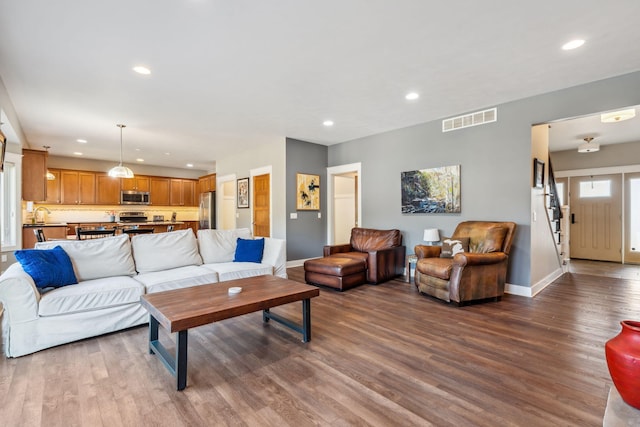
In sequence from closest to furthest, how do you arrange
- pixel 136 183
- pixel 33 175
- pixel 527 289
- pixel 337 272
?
pixel 527 289
pixel 337 272
pixel 33 175
pixel 136 183

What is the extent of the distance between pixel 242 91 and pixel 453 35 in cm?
246

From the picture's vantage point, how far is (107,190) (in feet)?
28.7

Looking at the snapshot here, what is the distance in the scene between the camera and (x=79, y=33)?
2559 mm

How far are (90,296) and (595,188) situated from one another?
31.5 feet

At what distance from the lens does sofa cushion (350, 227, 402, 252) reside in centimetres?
538

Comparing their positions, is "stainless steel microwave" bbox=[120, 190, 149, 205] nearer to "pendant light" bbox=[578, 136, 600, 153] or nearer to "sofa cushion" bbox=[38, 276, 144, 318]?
"sofa cushion" bbox=[38, 276, 144, 318]

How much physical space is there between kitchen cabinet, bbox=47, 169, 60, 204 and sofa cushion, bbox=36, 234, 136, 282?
6159 millimetres

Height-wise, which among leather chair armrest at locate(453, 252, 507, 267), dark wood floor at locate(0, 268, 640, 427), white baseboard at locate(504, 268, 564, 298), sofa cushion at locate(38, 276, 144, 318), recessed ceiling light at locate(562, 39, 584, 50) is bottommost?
dark wood floor at locate(0, 268, 640, 427)

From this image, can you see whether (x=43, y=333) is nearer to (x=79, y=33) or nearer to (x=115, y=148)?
(x=79, y=33)

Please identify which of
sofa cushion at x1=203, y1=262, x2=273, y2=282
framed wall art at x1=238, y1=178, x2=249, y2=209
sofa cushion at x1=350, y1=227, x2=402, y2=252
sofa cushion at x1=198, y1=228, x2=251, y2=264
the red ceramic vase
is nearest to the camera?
the red ceramic vase

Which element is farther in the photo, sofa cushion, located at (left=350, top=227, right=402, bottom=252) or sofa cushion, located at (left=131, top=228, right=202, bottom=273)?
sofa cushion, located at (left=350, top=227, right=402, bottom=252)

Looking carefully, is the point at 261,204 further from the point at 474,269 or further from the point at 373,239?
the point at 474,269

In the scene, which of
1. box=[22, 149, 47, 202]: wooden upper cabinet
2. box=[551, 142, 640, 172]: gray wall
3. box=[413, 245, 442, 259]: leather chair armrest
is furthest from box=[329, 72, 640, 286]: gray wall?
box=[22, 149, 47, 202]: wooden upper cabinet

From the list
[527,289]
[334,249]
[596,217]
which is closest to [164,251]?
[334,249]
